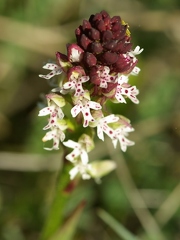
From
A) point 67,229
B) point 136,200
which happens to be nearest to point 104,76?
point 67,229

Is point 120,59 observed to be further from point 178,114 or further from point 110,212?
point 178,114

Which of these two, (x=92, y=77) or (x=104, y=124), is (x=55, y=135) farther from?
(x=92, y=77)

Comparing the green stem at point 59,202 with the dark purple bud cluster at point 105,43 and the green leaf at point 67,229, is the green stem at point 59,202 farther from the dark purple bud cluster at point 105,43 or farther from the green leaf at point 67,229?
the dark purple bud cluster at point 105,43

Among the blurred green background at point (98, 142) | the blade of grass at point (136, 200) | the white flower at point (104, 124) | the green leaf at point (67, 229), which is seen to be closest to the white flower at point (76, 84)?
the white flower at point (104, 124)

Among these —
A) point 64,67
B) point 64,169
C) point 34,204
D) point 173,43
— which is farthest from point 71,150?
point 173,43

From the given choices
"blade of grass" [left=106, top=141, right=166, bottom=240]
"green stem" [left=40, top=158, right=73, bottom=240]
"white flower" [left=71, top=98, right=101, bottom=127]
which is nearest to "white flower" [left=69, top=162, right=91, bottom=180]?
"green stem" [left=40, top=158, right=73, bottom=240]

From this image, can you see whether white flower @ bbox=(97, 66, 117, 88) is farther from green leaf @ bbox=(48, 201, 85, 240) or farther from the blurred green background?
the blurred green background
